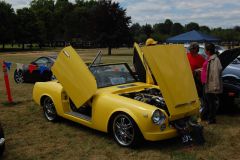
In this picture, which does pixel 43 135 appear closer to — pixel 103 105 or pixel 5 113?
pixel 103 105

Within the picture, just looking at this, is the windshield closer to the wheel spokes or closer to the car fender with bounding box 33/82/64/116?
the car fender with bounding box 33/82/64/116

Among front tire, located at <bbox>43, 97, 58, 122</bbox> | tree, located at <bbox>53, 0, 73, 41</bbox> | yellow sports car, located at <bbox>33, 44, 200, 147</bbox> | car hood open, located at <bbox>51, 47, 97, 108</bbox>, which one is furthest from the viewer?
tree, located at <bbox>53, 0, 73, 41</bbox>

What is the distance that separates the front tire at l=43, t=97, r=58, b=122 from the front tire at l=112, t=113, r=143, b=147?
2.12 m

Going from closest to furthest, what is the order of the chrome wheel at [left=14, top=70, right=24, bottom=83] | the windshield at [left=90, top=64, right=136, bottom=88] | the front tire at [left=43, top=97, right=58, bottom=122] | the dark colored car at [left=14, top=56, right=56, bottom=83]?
1. the windshield at [left=90, top=64, right=136, bottom=88]
2. the front tire at [left=43, top=97, right=58, bottom=122]
3. the dark colored car at [left=14, top=56, right=56, bottom=83]
4. the chrome wheel at [left=14, top=70, right=24, bottom=83]

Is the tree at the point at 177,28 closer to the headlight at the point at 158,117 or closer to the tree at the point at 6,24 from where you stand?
the tree at the point at 6,24

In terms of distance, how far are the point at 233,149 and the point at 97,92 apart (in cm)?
266

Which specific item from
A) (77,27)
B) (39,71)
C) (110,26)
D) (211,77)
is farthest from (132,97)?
(77,27)

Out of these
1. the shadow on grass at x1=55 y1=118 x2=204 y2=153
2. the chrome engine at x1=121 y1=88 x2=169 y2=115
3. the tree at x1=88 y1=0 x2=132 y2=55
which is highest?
the tree at x1=88 y1=0 x2=132 y2=55

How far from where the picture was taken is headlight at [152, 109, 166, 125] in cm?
580

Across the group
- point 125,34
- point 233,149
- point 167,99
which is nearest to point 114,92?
point 167,99

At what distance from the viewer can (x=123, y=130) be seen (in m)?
6.17

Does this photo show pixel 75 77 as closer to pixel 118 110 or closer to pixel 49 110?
pixel 118 110

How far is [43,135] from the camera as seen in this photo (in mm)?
7113

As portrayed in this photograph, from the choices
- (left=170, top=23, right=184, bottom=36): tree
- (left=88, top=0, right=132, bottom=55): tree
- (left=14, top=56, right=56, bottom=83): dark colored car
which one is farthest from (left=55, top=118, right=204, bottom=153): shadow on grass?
(left=170, top=23, right=184, bottom=36): tree
